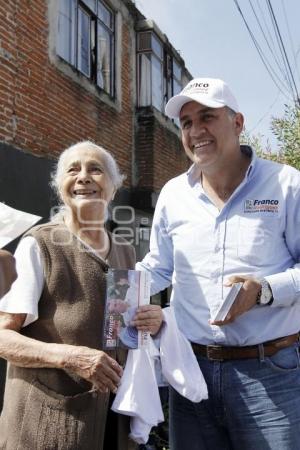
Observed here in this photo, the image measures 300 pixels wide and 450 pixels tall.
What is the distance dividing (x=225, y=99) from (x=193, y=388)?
4.12ft

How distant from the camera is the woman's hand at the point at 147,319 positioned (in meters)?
2.05

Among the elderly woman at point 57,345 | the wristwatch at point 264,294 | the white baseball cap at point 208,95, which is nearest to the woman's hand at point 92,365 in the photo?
the elderly woman at point 57,345

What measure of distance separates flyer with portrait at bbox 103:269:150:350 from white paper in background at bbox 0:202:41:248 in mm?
421

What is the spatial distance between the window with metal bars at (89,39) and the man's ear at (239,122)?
4.88 meters

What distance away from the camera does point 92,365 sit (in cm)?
185

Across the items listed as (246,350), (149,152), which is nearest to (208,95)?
(246,350)

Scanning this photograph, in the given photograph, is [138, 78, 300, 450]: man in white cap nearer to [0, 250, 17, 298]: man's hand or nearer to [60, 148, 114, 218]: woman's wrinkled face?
[60, 148, 114, 218]: woman's wrinkled face

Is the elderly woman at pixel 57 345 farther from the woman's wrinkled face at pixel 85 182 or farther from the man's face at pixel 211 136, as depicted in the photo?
the man's face at pixel 211 136

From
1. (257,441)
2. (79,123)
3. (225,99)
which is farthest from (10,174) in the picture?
(257,441)

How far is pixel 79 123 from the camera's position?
7.01m

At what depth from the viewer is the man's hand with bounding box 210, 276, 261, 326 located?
1.99m

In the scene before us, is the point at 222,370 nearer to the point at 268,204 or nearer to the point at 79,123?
the point at 268,204

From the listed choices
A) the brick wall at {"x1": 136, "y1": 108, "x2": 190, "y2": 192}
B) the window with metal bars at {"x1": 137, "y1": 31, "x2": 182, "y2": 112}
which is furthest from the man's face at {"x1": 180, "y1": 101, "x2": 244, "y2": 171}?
the window with metal bars at {"x1": 137, "y1": 31, "x2": 182, "y2": 112}

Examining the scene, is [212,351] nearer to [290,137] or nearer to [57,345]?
[57,345]
